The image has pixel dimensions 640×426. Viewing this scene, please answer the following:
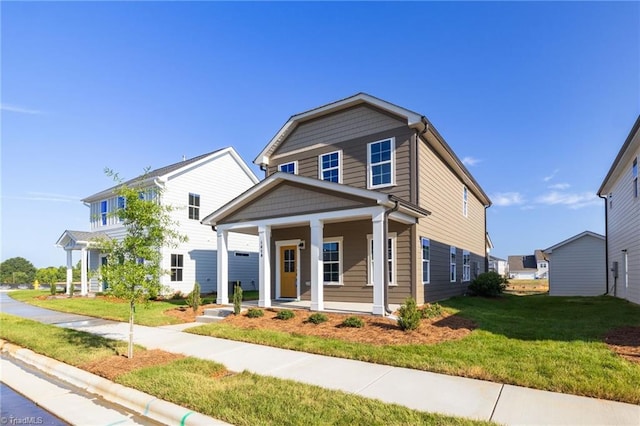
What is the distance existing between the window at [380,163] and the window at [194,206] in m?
12.1

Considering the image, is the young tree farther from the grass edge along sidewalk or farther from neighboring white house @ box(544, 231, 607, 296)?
neighboring white house @ box(544, 231, 607, 296)

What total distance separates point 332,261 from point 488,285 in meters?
9.07

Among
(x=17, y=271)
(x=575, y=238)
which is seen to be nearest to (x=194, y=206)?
(x=575, y=238)

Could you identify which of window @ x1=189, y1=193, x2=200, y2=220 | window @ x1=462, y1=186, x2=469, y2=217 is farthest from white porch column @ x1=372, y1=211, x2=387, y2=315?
window @ x1=189, y1=193, x2=200, y2=220

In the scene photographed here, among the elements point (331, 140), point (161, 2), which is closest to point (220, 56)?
point (161, 2)

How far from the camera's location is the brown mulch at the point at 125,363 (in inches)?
244

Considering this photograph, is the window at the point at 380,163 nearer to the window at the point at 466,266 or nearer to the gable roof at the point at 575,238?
the window at the point at 466,266

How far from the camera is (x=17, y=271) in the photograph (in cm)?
4481

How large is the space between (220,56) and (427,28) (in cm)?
834

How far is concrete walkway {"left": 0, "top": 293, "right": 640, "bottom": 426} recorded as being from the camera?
4102mm

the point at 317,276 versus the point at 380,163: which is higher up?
the point at 380,163

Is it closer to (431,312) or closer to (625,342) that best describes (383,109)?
(431,312)

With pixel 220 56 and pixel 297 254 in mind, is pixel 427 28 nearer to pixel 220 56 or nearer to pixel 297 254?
pixel 220 56

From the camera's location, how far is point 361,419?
4.05 meters
